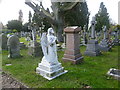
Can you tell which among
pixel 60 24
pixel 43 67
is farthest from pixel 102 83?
pixel 60 24

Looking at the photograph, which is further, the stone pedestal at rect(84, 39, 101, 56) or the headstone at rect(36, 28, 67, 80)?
the stone pedestal at rect(84, 39, 101, 56)

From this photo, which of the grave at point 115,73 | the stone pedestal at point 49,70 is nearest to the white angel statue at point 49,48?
the stone pedestal at point 49,70

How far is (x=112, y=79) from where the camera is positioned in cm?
409

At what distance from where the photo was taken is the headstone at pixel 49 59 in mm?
4289

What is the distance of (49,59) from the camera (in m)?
4.43

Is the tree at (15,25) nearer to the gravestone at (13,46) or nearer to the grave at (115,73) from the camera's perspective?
the gravestone at (13,46)

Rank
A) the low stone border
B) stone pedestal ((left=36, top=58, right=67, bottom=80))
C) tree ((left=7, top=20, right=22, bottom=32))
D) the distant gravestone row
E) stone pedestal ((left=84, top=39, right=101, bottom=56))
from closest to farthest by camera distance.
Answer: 1. the low stone border
2. stone pedestal ((left=36, top=58, right=67, bottom=80))
3. the distant gravestone row
4. stone pedestal ((left=84, top=39, right=101, bottom=56))
5. tree ((left=7, top=20, right=22, bottom=32))

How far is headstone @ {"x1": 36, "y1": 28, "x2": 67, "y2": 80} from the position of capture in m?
4.29

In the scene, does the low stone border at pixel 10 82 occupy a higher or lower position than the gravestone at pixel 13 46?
lower

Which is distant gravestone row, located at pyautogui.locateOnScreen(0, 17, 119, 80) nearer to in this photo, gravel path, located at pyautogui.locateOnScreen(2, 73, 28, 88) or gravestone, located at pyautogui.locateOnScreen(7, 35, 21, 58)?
gravestone, located at pyautogui.locateOnScreen(7, 35, 21, 58)

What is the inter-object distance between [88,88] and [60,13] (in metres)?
15.7

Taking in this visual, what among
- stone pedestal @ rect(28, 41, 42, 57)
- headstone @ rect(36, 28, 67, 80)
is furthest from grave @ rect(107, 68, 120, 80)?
stone pedestal @ rect(28, 41, 42, 57)

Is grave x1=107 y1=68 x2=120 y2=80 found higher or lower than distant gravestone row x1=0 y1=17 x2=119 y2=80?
lower

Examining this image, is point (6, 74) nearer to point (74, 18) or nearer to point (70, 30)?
point (70, 30)
